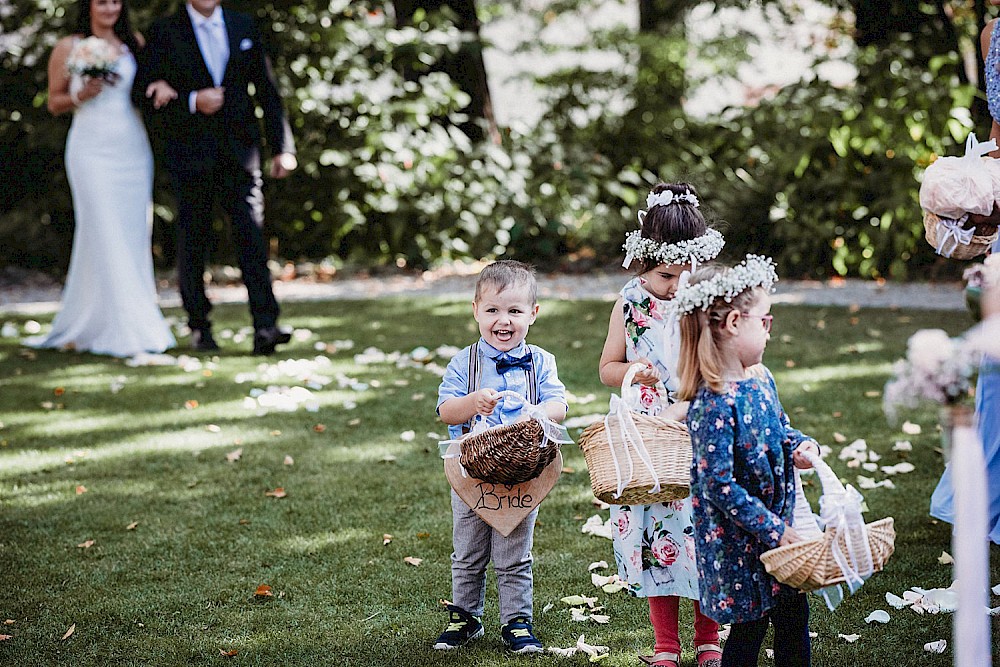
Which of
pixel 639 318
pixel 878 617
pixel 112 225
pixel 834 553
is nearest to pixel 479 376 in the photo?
pixel 639 318

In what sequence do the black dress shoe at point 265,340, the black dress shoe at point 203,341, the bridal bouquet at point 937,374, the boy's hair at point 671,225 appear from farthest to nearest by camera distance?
the black dress shoe at point 203,341 < the black dress shoe at point 265,340 < the boy's hair at point 671,225 < the bridal bouquet at point 937,374

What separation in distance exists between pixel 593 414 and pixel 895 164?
5.50 m

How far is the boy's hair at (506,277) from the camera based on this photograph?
317cm

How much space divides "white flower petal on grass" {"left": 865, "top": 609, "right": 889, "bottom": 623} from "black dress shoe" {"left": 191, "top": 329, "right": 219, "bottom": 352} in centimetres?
562

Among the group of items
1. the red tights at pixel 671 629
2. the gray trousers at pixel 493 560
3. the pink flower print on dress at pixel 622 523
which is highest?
the pink flower print on dress at pixel 622 523

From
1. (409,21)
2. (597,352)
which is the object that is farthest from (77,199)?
(409,21)

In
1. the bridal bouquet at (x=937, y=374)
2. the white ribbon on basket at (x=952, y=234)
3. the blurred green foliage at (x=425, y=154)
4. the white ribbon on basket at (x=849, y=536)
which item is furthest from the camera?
the blurred green foliage at (x=425, y=154)

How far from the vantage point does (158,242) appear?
12.4 metres

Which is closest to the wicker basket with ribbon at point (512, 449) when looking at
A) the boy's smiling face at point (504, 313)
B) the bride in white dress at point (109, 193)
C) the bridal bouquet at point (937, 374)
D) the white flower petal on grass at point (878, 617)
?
the boy's smiling face at point (504, 313)

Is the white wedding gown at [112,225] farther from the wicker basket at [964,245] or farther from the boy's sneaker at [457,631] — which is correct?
the wicker basket at [964,245]

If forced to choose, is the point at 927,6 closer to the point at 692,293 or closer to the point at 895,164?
the point at 895,164

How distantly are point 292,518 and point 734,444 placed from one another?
7.92ft

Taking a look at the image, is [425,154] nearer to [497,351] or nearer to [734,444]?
[497,351]

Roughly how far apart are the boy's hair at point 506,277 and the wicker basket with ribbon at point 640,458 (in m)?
0.51
